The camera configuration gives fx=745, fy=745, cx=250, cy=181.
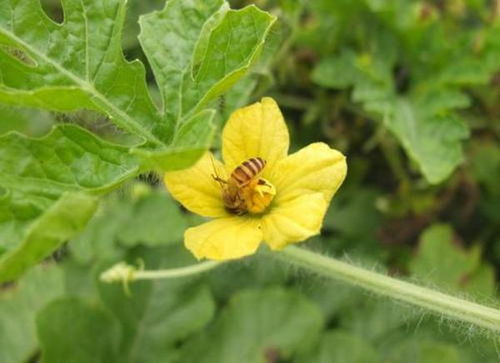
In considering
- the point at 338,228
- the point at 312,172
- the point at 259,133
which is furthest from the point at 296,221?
the point at 338,228

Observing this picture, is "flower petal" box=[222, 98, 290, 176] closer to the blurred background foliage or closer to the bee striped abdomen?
the bee striped abdomen

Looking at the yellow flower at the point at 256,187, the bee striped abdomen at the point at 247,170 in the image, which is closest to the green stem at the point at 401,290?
the yellow flower at the point at 256,187

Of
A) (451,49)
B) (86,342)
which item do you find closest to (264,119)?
(86,342)

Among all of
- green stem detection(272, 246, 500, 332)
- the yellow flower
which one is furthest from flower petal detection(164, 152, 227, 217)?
green stem detection(272, 246, 500, 332)

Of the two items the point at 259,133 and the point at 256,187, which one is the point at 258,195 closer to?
the point at 256,187

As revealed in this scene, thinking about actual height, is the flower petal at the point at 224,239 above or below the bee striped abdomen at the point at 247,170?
below

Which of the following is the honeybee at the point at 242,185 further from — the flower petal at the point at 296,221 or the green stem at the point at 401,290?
the green stem at the point at 401,290

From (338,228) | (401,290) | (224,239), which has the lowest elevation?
(338,228)
